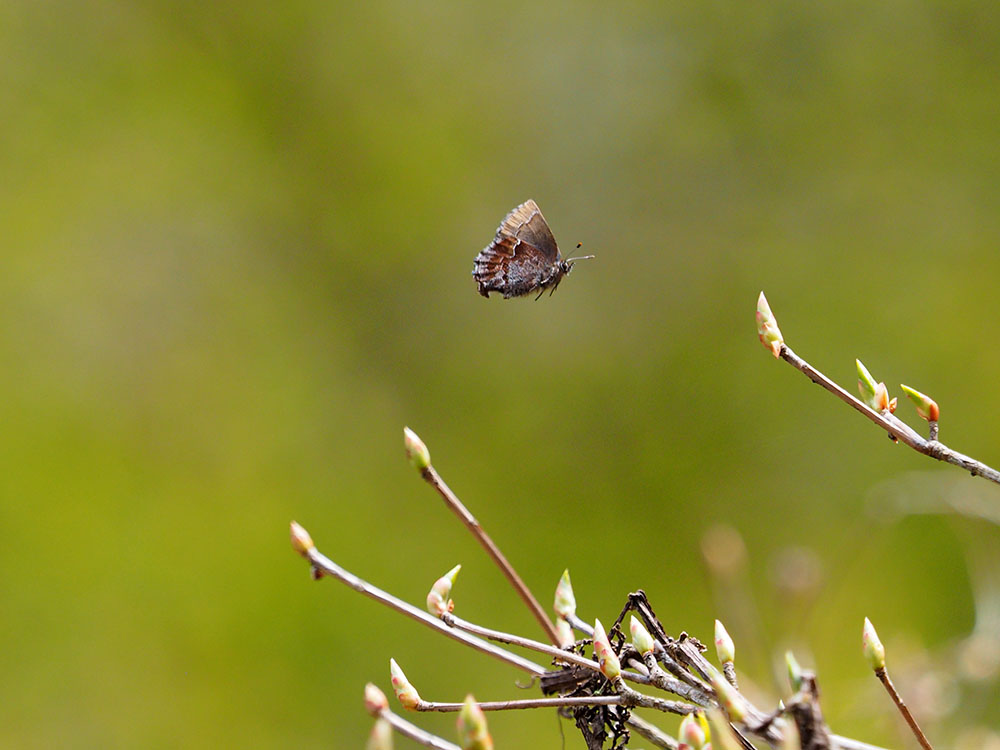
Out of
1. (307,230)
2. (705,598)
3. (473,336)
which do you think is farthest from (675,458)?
(307,230)

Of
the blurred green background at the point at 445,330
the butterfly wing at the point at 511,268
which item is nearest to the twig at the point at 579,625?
the butterfly wing at the point at 511,268

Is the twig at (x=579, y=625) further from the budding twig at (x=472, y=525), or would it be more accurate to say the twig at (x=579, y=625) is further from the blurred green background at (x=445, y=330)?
the blurred green background at (x=445, y=330)

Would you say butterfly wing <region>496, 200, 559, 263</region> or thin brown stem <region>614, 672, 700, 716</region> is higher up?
butterfly wing <region>496, 200, 559, 263</region>

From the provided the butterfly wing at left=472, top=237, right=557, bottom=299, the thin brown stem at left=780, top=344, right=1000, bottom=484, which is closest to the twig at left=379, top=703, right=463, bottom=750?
the thin brown stem at left=780, top=344, right=1000, bottom=484

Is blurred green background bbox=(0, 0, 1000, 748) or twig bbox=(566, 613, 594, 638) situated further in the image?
blurred green background bbox=(0, 0, 1000, 748)

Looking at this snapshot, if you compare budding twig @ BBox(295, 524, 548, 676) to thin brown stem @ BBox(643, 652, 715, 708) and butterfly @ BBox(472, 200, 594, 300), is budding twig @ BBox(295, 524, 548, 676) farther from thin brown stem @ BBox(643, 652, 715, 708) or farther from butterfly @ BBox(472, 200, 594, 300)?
Answer: butterfly @ BBox(472, 200, 594, 300)

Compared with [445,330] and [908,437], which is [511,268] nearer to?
[908,437]

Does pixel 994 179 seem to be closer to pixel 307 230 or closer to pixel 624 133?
pixel 624 133
